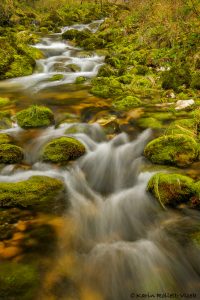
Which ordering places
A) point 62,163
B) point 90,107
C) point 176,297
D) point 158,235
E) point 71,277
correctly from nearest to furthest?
point 176,297 → point 71,277 → point 158,235 → point 62,163 → point 90,107

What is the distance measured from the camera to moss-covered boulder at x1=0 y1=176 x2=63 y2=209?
5316mm

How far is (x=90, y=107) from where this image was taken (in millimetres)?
9859

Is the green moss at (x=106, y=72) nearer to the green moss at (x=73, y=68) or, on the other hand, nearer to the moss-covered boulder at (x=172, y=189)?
the green moss at (x=73, y=68)

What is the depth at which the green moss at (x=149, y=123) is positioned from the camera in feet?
27.0

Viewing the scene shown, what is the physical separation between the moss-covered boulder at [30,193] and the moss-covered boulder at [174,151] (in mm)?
1995

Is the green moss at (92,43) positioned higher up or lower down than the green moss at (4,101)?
lower down

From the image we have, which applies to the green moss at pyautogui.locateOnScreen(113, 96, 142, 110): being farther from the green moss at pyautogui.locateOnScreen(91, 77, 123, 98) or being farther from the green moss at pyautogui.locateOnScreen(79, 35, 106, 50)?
the green moss at pyautogui.locateOnScreen(79, 35, 106, 50)

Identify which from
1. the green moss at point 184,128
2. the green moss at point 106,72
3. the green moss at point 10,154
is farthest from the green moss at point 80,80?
the green moss at point 10,154


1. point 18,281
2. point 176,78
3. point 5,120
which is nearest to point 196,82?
point 176,78

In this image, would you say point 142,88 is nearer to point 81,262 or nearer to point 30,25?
point 81,262

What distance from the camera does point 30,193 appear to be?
217 inches

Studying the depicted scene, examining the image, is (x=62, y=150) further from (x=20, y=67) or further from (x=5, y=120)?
(x=20, y=67)

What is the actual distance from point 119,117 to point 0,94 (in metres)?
5.02

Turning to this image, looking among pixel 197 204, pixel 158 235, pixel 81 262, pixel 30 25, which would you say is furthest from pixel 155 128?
pixel 30 25
